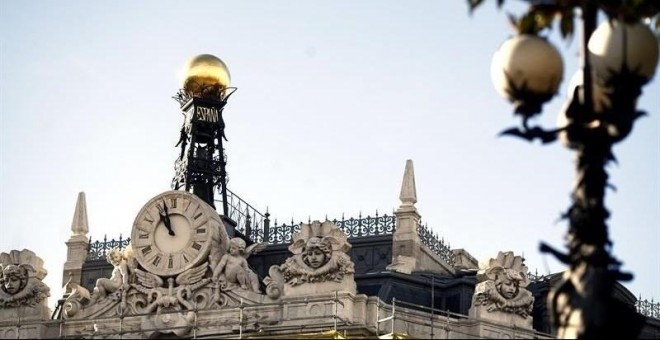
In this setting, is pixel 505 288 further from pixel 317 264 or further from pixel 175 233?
pixel 175 233

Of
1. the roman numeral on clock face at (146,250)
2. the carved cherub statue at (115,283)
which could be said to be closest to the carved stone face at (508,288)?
the roman numeral on clock face at (146,250)

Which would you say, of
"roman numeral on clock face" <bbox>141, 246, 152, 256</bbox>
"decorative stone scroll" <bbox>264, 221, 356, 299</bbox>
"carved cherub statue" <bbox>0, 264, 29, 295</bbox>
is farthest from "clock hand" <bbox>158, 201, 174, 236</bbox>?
"carved cherub statue" <bbox>0, 264, 29, 295</bbox>

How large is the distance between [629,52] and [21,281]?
47359mm

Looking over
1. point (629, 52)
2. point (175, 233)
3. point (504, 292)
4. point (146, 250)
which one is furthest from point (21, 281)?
point (629, 52)

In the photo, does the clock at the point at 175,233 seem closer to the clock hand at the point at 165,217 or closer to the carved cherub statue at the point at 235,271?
the clock hand at the point at 165,217

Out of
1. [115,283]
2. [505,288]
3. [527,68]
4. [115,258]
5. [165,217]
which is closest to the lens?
[527,68]

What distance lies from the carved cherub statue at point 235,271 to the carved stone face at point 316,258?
Answer: 8.63ft

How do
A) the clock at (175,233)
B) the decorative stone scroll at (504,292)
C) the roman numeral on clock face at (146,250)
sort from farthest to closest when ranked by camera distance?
the roman numeral on clock face at (146,250) → the clock at (175,233) → the decorative stone scroll at (504,292)

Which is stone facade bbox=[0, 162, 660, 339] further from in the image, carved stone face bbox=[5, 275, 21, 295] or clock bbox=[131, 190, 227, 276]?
clock bbox=[131, 190, 227, 276]

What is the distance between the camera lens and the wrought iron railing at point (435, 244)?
70.6 meters

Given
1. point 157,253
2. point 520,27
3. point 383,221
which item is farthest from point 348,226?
point 520,27

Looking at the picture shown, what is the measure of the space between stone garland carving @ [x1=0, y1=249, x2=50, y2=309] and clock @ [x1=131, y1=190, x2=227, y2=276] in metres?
4.78

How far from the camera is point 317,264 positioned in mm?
62188

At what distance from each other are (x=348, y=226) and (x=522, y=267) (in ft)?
29.4
